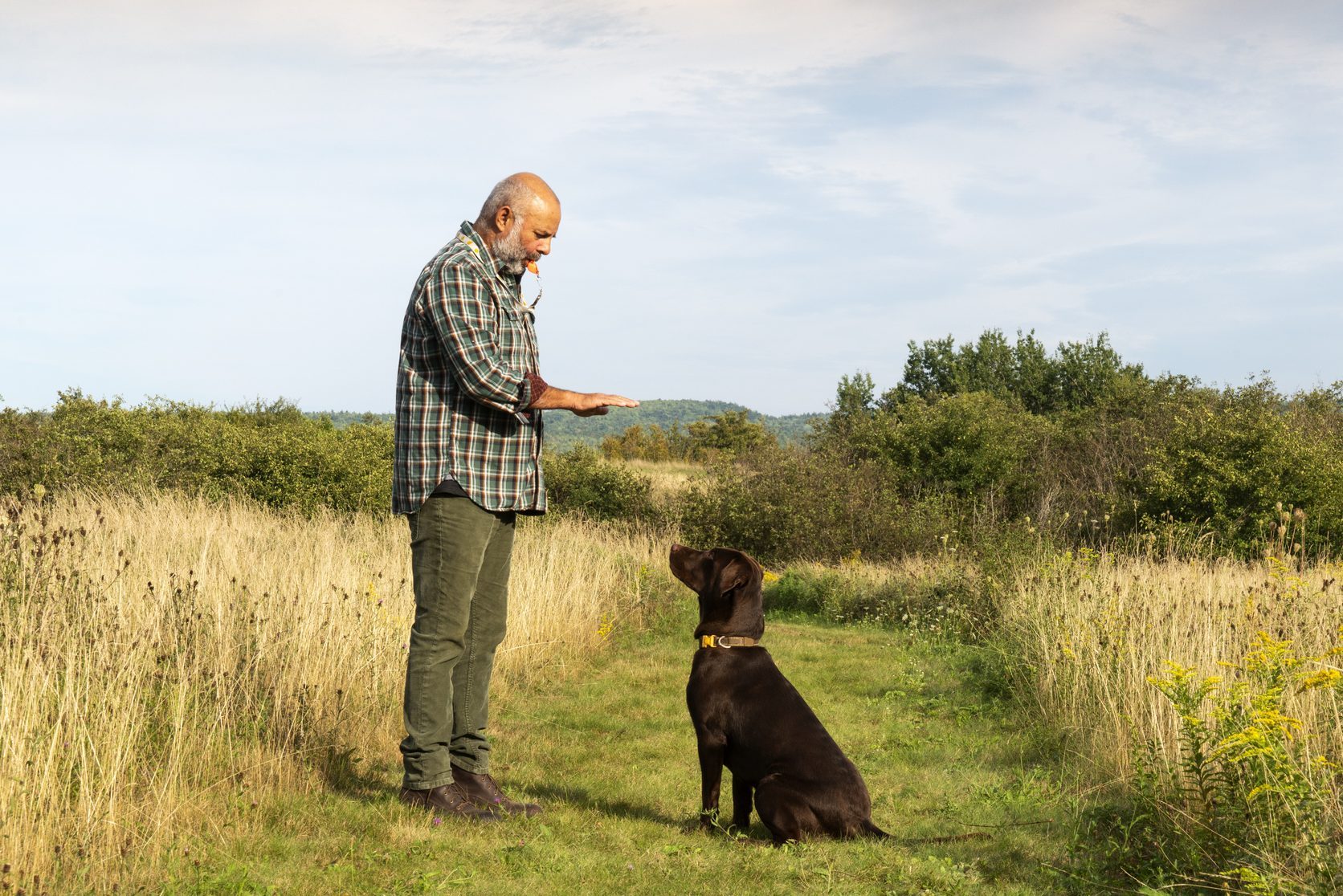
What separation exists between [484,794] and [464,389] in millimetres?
1685

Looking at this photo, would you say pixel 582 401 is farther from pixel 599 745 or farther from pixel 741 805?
pixel 599 745

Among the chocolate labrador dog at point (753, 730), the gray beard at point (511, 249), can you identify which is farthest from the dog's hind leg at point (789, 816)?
the gray beard at point (511, 249)

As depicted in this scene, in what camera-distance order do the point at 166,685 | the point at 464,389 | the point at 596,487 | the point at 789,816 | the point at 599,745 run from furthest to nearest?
the point at 596,487, the point at 599,745, the point at 166,685, the point at 464,389, the point at 789,816

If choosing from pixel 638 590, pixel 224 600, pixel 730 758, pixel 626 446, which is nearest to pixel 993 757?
pixel 730 758

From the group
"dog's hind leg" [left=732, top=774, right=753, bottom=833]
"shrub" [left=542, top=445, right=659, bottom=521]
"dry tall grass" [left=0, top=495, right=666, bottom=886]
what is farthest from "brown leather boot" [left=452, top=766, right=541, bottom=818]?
"shrub" [left=542, top=445, right=659, bottom=521]

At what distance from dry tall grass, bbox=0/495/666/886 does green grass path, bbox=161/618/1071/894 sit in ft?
0.85

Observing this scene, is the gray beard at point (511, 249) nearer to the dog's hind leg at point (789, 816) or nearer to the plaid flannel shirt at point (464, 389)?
the plaid flannel shirt at point (464, 389)

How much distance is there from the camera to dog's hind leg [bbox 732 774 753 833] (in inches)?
→ 166

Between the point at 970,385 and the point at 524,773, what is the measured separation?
44.4 meters

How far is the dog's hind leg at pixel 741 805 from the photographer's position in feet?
13.8

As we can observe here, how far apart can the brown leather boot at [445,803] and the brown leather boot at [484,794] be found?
98 mm

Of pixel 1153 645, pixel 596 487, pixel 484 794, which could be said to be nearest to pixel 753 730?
pixel 484 794

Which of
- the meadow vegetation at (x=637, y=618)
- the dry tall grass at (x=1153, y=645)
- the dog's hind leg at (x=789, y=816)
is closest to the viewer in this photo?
the meadow vegetation at (x=637, y=618)

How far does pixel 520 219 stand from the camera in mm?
4191
